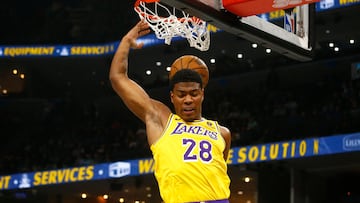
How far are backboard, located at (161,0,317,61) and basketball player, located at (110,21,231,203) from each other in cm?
60

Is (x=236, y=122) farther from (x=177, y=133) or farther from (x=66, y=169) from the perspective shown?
(x=177, y=133)

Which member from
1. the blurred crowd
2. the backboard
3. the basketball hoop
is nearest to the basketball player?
the backboard

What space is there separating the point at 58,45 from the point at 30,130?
9.40ft

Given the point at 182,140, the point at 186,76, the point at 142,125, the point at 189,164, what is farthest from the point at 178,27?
the point at 142,125

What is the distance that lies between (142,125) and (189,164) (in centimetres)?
1618

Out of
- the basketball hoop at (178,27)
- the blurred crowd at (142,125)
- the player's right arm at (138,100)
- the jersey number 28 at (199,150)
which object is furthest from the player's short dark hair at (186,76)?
the blurred crowd at (142,125)

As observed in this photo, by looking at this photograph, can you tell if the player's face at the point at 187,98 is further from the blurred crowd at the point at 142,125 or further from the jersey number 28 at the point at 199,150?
the blurred crowd at the point at 142,125

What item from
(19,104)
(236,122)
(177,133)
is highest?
(19,104)

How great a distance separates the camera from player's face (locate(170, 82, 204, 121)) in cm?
488

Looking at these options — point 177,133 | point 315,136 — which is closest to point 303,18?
point 177,133

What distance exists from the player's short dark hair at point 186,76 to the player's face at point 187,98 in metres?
0.02

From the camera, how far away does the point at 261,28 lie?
600cm

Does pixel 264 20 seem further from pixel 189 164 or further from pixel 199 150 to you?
pixel 189 164

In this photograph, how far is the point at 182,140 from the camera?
4836 mm
